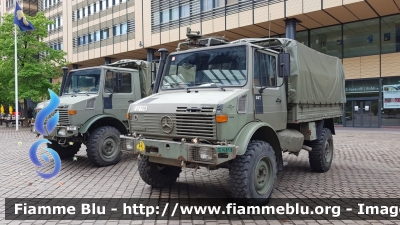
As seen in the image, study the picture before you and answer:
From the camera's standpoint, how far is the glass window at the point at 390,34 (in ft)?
75.4

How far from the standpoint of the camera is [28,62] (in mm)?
24422

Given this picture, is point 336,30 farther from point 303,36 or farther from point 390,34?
point 390,34

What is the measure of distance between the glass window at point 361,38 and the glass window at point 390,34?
15.2 inches

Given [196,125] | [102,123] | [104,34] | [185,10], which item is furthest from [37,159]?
[104,34]

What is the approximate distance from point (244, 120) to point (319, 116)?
10.8 feet

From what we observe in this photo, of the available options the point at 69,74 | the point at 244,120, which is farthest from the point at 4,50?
the point at 244,120

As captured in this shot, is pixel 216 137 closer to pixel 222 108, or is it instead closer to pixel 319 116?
pixel 222 108

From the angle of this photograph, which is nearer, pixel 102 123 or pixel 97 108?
pixel 97 108

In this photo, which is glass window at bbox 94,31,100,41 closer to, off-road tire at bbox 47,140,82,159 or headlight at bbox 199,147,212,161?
off-road tire at bbox 47,140,82,159

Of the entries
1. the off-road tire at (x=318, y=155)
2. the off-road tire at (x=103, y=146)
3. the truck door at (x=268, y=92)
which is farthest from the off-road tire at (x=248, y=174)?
the off-road tire at (x=103, y=146)

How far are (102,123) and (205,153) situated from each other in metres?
5.19

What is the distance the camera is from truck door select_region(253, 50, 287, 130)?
5.64 metres

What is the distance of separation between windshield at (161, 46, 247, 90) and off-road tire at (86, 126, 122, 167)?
3.11m

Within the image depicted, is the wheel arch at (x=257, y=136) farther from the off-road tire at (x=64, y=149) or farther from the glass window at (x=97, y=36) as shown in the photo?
the glass window at (x=97, y=36)
